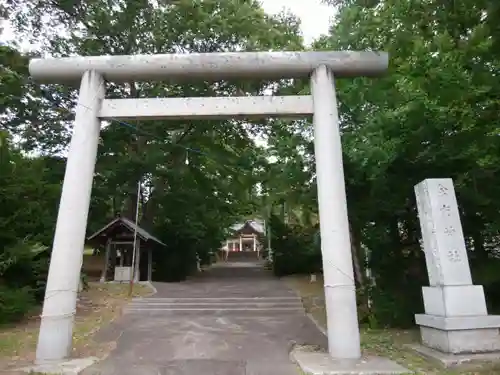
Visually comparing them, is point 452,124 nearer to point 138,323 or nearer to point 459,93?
point 459,93

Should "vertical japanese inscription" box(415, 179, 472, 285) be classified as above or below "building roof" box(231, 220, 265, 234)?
below

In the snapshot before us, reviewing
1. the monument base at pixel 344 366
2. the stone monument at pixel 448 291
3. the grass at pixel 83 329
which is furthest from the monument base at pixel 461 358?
the grass at pixel 83 329

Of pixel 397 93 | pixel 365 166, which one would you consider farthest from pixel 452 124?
pixel 365 166

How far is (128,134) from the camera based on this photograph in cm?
1767

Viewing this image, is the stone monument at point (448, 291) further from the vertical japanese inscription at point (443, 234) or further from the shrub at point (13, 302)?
the shrub at point (13, 302)

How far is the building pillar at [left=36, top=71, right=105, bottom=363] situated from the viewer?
559cm

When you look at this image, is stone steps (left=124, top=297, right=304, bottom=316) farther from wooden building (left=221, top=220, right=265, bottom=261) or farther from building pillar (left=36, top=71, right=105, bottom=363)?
wooden building (left=221, top=220, right=265, bottom=261)

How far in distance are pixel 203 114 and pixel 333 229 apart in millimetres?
2830

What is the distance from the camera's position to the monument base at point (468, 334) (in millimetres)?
5520

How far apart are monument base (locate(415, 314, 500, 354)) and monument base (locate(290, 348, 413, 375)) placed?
2.85 ft

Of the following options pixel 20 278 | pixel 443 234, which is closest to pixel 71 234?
pixel 20 278

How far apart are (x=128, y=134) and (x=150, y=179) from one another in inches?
120

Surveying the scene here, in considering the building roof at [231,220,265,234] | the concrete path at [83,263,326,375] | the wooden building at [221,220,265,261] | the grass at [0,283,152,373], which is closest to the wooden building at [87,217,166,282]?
the grass at [0,283,152,373]

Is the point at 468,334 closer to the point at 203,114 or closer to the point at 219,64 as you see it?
the point at 203,114
